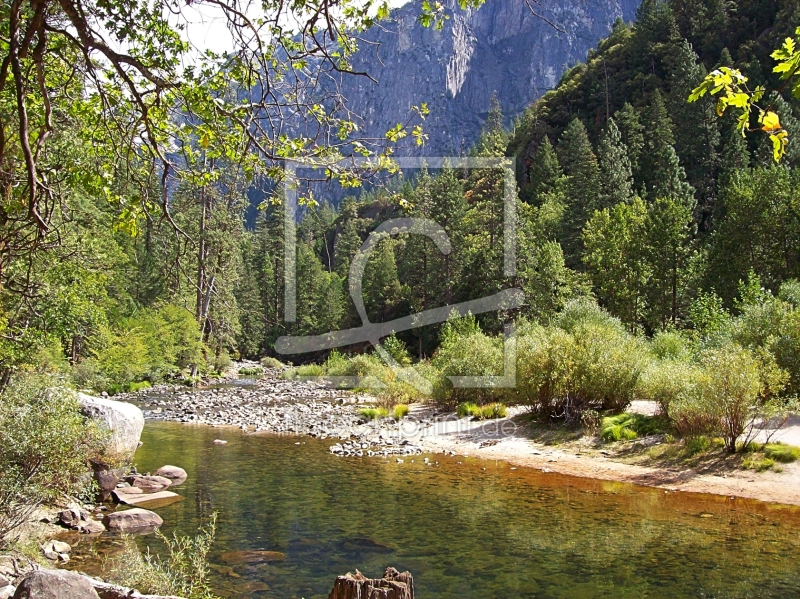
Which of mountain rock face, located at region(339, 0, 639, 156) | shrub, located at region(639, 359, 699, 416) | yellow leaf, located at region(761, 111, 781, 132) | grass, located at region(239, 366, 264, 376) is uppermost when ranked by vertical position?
mountain rock face, located at region(339, 0, 639, 156)

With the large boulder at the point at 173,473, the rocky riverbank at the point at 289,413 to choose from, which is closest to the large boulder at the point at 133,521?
the large boulder at the point at 173,473

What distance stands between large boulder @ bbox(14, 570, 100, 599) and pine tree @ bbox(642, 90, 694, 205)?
146 feet

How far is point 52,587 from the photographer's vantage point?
562cm

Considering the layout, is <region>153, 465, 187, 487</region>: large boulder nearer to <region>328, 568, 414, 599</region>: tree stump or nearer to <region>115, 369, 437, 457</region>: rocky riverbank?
<region>115, 369, 437, 457</region>: rocky riverbank

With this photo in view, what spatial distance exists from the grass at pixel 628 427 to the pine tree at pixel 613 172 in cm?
3517

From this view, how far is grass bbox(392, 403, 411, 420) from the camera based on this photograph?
25719mm

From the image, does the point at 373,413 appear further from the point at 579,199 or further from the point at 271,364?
the point at 271,364

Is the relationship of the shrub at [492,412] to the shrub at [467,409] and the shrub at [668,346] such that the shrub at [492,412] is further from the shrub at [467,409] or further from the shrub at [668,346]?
the shrub at [668,346]

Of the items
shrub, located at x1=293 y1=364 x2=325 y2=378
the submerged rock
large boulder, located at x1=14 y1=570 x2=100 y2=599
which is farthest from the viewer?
shrub, located at x1=293 y1=364 x2=325 y2=378

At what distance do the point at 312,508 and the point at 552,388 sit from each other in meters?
10.6

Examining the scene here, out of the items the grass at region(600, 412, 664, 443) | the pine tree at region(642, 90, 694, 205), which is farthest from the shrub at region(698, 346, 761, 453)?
the pine tree at region(642, 90, 694, 205)

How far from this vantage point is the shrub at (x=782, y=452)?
48.5ft

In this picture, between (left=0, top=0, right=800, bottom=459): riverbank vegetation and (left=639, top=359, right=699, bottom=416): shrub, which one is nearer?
(left=0, top=0, right=800, bottom=459): riverbank vegetation

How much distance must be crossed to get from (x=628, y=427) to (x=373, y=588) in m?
15.5
